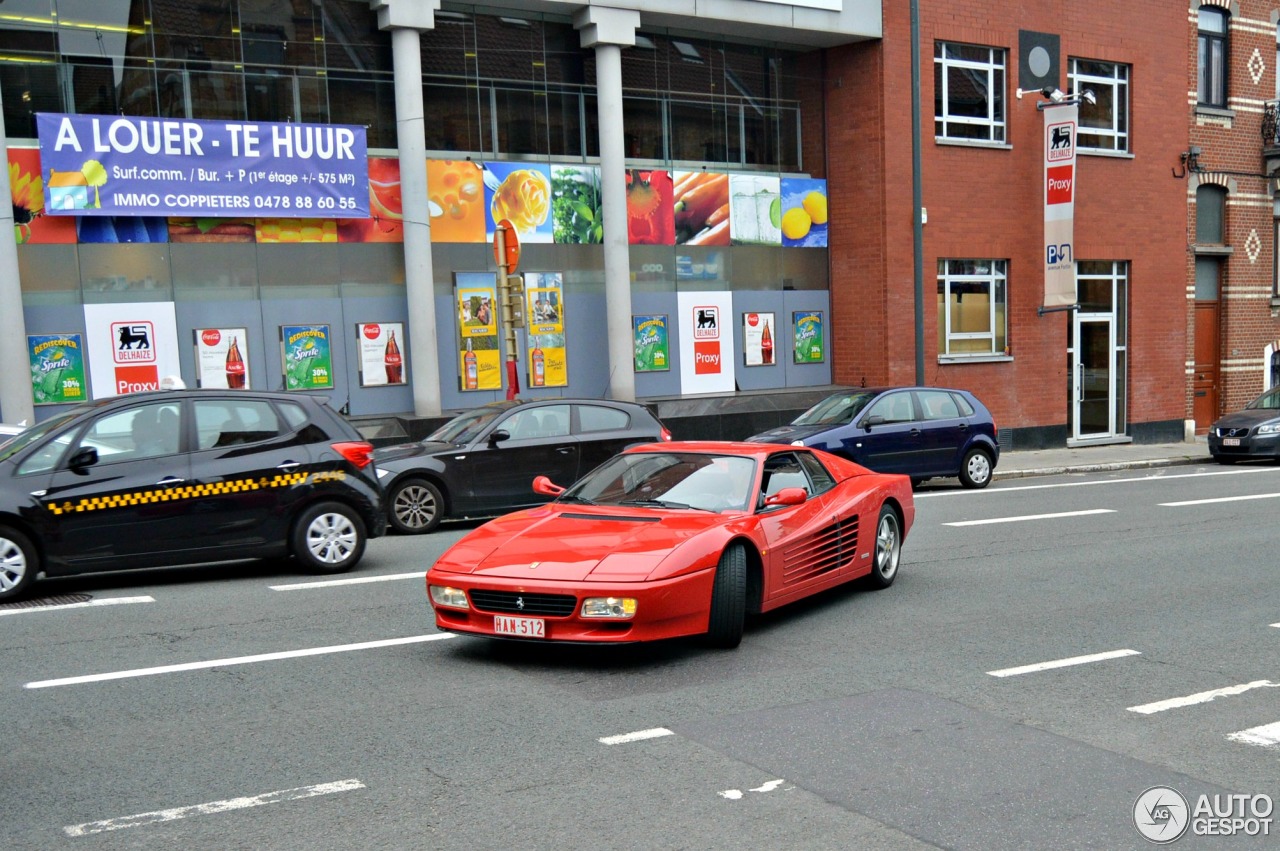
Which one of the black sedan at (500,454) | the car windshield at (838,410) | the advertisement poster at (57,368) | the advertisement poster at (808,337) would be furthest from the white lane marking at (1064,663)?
the advertisement poster at (808,337)

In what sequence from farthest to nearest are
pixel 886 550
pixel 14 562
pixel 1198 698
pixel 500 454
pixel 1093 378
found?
pixel 1093 378 < pixel 500 454 < pixel 886 550 < pixel 14 562 < pixel 1198 698

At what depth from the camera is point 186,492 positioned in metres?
9.81

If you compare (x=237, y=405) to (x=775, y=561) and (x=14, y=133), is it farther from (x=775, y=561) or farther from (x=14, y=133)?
(x=14, y=133)

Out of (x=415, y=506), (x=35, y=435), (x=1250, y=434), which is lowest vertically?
(x=1250, y=434)

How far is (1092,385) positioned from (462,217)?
1436 centimetres

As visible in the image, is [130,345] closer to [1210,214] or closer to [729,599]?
[729,599]

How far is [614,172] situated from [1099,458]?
35.2 ft

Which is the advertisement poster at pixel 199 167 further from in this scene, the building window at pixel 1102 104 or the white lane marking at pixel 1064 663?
the building window at pixel 1102 104

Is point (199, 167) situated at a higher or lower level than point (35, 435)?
higher

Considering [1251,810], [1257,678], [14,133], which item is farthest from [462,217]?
[1251,810]

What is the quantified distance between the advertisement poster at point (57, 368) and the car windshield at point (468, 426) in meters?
6.37

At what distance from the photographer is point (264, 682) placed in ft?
22.6

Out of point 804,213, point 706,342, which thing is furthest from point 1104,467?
point 706,342

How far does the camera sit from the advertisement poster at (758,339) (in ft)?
75.5
